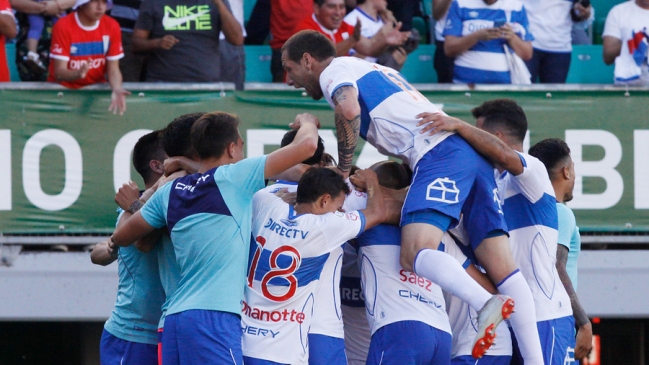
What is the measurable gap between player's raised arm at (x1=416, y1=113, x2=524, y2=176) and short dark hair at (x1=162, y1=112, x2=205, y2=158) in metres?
1.27

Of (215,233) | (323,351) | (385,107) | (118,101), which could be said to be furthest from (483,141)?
(118,101)

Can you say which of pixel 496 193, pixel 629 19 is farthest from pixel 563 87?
pixel 496 193

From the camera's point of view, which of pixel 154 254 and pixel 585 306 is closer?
pixel 154 254

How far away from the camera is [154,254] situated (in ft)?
17.3

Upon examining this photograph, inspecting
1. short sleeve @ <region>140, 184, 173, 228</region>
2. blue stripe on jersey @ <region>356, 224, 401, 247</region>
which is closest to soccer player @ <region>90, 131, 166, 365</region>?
short sleeve @ <region>140, 184, 173, 228</region>

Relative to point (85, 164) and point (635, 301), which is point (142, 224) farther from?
point (635, 301)

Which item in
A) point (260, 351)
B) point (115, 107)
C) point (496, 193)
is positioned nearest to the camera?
point (260, 351)

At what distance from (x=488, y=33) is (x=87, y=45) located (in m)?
3.46

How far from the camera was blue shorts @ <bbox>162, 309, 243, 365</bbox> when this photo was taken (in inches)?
181

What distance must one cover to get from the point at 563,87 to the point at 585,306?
179 centimetres

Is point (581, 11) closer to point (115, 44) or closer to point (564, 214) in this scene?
point (564, 214)

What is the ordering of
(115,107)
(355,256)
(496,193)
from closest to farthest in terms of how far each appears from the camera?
(496,193) < (355,256) < (115,107)

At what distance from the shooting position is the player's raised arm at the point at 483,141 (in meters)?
5.09

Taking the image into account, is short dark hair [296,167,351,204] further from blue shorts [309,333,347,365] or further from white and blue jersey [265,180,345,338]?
blue shorts [309,333,347,365]
